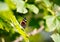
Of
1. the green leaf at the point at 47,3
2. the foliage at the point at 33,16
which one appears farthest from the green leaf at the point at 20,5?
the green leaf at the point at 47,3

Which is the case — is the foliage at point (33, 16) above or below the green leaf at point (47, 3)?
below

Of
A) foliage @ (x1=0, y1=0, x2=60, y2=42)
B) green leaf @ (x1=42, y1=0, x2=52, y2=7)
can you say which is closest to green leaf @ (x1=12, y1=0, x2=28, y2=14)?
foliage @ (x1=0, y1=0, x2=60, y2=42)

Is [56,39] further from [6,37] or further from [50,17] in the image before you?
[6,37]

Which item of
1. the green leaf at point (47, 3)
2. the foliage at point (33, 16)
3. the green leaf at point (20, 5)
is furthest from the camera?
the green leaf at point (47, 3)

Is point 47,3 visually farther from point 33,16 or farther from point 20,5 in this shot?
point 20,5

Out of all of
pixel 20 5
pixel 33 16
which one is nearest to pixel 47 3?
pixel 33 16

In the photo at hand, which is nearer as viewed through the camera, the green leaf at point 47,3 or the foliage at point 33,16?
the foliage at point 33,16

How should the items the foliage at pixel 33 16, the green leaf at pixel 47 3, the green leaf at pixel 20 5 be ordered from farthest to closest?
the green leaf at pixel 47 3 < the green leaf at pixel 20 5 < the foliage at pixel 33 16

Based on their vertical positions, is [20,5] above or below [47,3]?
below

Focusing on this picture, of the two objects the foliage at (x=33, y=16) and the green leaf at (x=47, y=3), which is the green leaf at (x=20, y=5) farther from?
the green leaf at (x=47, y=3)

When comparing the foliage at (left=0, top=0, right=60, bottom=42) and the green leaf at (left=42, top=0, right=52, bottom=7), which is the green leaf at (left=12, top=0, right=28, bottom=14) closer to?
the foliage at (left=0, top=0, right=60, bottom=42)

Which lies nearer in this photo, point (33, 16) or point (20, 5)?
point (20, 5)
